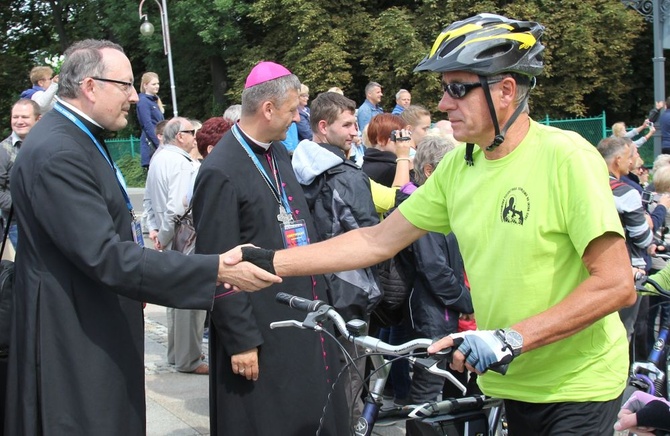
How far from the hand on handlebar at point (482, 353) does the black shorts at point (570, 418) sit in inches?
14.5

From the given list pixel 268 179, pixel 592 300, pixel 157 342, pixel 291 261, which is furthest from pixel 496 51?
pixel 157 342

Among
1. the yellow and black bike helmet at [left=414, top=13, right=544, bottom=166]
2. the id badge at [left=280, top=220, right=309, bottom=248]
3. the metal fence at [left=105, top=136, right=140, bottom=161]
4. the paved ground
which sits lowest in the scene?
the metal fence at [left=105, top=136, right=140, bottom=161]

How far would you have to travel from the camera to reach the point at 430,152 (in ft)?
18.2

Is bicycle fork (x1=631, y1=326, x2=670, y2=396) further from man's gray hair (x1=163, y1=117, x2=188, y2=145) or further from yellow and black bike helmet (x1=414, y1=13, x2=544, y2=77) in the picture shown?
man's gray hair (x1=163, y1=117, x2=188, y2=145)

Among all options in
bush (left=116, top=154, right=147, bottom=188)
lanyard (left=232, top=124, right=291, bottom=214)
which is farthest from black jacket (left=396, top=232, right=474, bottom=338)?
bush (left=116, top=154, right=147, bottom=188)

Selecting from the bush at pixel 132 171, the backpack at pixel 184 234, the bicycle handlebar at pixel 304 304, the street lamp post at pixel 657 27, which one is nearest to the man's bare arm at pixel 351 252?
the bicycle handlebar at pixel 304 304

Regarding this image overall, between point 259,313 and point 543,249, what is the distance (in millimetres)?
1708

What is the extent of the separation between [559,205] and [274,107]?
1917 millimetres

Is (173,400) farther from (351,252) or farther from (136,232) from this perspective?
(351,252)

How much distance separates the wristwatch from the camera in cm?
242

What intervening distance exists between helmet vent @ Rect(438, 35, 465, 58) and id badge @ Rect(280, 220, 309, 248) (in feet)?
4.76

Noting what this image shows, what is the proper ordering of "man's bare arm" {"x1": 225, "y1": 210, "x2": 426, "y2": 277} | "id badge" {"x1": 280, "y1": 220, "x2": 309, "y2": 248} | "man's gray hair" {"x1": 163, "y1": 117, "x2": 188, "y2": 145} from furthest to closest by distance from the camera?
"man's gray hair" {"x1": 163, "y1": 117, "x2": 188, "y2": 145} < "id badge" {"x1": 280, "y1": 220, "x2": 309, "y2": 248} < "man's bare arm" {"x1": 225, "y1": 210, "x2": 426, "y2": 277}

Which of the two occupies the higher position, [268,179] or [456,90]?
[456,90]

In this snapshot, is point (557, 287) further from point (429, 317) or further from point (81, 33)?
point (81, 33)
